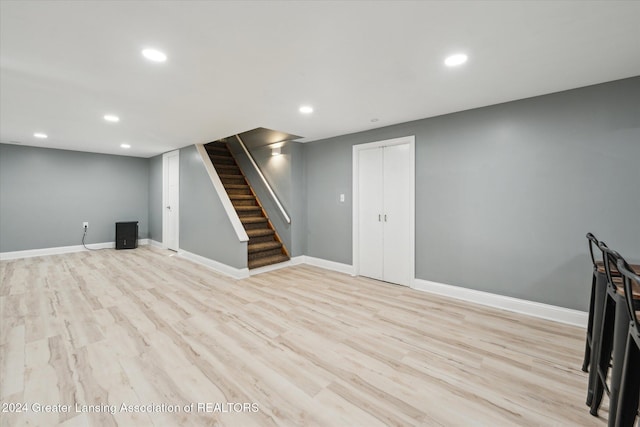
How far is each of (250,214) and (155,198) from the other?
9.99ft

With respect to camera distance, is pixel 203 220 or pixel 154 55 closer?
pixel 154 55

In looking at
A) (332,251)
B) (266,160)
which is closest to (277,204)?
(266,160)

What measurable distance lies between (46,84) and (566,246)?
5.39m

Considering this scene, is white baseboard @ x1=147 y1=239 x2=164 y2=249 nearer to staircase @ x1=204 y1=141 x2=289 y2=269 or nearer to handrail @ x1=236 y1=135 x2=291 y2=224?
staircase @ x1=204 y1=141 x2=289 y2=269

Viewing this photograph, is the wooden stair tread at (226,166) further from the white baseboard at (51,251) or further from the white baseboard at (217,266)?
the white baseboard at (51,251)

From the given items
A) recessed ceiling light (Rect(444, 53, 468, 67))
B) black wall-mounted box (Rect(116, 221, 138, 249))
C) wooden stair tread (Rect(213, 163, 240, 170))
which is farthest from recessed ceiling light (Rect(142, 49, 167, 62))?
black wall-mounted box (Rect(116, 221, 138, 249))

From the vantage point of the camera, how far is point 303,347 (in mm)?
2264

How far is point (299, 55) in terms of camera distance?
199 centimetres

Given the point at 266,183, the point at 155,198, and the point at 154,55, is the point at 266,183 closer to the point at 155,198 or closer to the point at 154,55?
the point at 155,198

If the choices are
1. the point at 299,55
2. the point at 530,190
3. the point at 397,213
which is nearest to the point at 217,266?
the point at 397,213

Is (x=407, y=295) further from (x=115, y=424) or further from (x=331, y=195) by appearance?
(x=115, y=424)

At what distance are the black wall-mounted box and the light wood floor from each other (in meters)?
2.96

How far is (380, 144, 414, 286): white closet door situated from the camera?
3.77m

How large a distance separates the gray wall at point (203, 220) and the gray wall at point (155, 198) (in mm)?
1310
